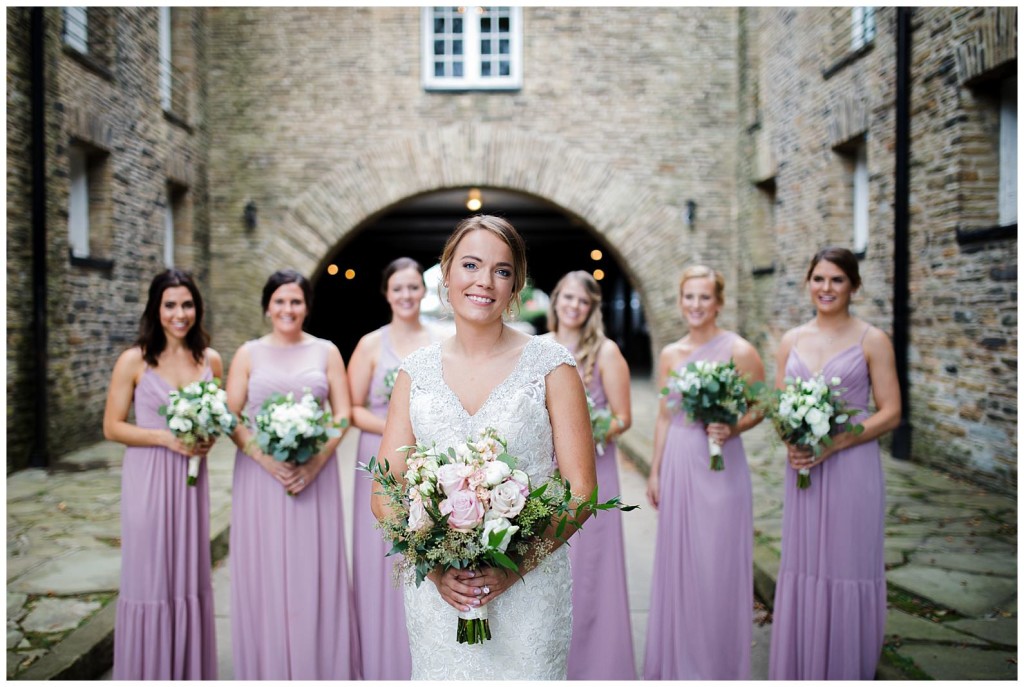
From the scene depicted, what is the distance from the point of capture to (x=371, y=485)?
13.3ft

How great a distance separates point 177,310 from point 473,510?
270 cm

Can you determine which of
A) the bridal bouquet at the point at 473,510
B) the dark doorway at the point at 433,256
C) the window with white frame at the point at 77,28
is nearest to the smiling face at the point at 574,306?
the bridal bouquet at the point at 473,510

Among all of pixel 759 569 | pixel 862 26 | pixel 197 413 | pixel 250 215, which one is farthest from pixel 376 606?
pixel 250 215

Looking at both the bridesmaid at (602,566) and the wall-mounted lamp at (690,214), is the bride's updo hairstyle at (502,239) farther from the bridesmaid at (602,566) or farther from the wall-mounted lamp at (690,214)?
the wall-mounted lamp at (690,214)

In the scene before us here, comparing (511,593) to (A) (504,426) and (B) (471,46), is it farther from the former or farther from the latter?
(B) (471,46)

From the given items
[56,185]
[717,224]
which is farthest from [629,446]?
[56,185]

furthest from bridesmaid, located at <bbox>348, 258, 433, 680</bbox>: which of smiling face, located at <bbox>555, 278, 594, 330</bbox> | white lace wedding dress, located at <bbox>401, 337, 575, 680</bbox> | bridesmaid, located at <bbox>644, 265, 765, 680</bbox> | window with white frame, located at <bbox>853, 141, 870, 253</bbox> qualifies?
window with white frame, located at <bbox>853, 141, 870, 253</bbox>

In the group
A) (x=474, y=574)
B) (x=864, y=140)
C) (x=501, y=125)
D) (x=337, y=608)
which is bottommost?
(x=337, y=608)

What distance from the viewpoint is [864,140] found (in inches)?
429

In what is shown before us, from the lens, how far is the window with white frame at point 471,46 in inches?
545

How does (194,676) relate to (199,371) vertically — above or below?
below

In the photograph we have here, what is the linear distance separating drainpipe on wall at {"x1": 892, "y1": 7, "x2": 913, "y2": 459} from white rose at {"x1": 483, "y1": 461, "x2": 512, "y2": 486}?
8.41m

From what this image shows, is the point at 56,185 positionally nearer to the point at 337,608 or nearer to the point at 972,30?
the point at 337,608

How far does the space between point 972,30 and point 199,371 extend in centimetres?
791
